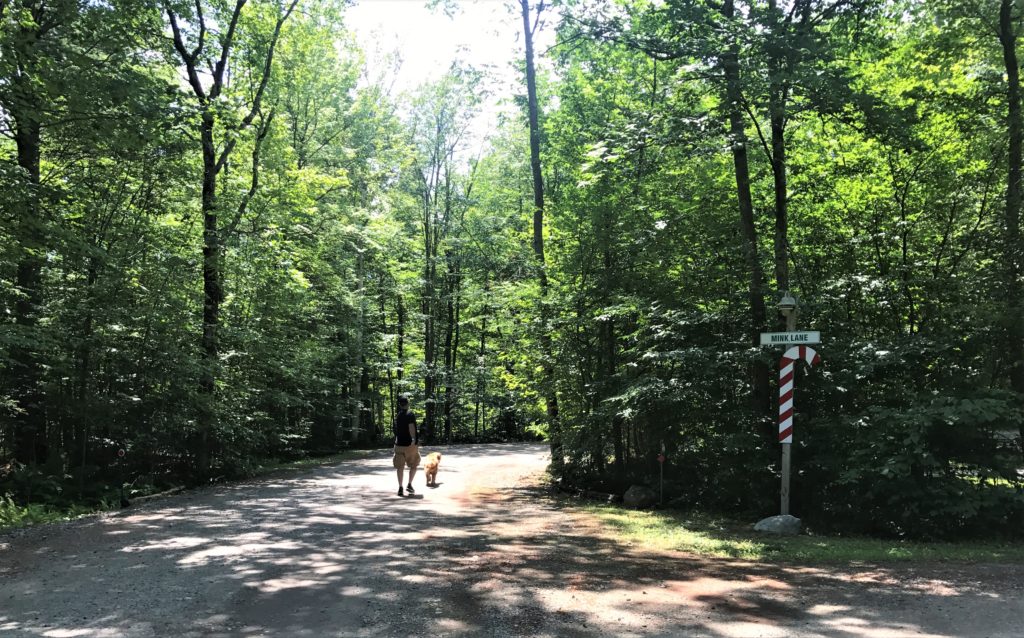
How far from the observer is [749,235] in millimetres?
11750

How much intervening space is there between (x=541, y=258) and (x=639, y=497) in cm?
683

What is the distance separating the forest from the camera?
9430 millimetres

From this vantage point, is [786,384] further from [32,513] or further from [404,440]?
[32,513]

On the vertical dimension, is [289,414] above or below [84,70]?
below

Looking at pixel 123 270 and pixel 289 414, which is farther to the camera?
pixel 289 414

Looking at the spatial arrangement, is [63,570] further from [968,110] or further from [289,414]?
[289,414]

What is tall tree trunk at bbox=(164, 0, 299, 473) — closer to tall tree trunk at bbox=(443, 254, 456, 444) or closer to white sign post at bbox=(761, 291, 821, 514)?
white sign post at bbox=(761, 291, 821, 514)

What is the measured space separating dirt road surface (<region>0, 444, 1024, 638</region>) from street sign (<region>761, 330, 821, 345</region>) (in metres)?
3.47

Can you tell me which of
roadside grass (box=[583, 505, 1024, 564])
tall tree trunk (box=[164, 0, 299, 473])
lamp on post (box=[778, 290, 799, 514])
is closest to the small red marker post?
roadside grass (box=[583, 505, 1024, 564])

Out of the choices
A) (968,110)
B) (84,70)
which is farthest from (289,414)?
(968,110)

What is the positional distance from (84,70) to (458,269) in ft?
88.7

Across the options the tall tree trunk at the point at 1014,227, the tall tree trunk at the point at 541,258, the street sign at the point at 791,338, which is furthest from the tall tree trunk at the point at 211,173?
the tall tree trunk at the point at 1014,227

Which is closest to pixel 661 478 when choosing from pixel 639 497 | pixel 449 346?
pixel 639 497

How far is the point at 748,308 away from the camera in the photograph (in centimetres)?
1166
